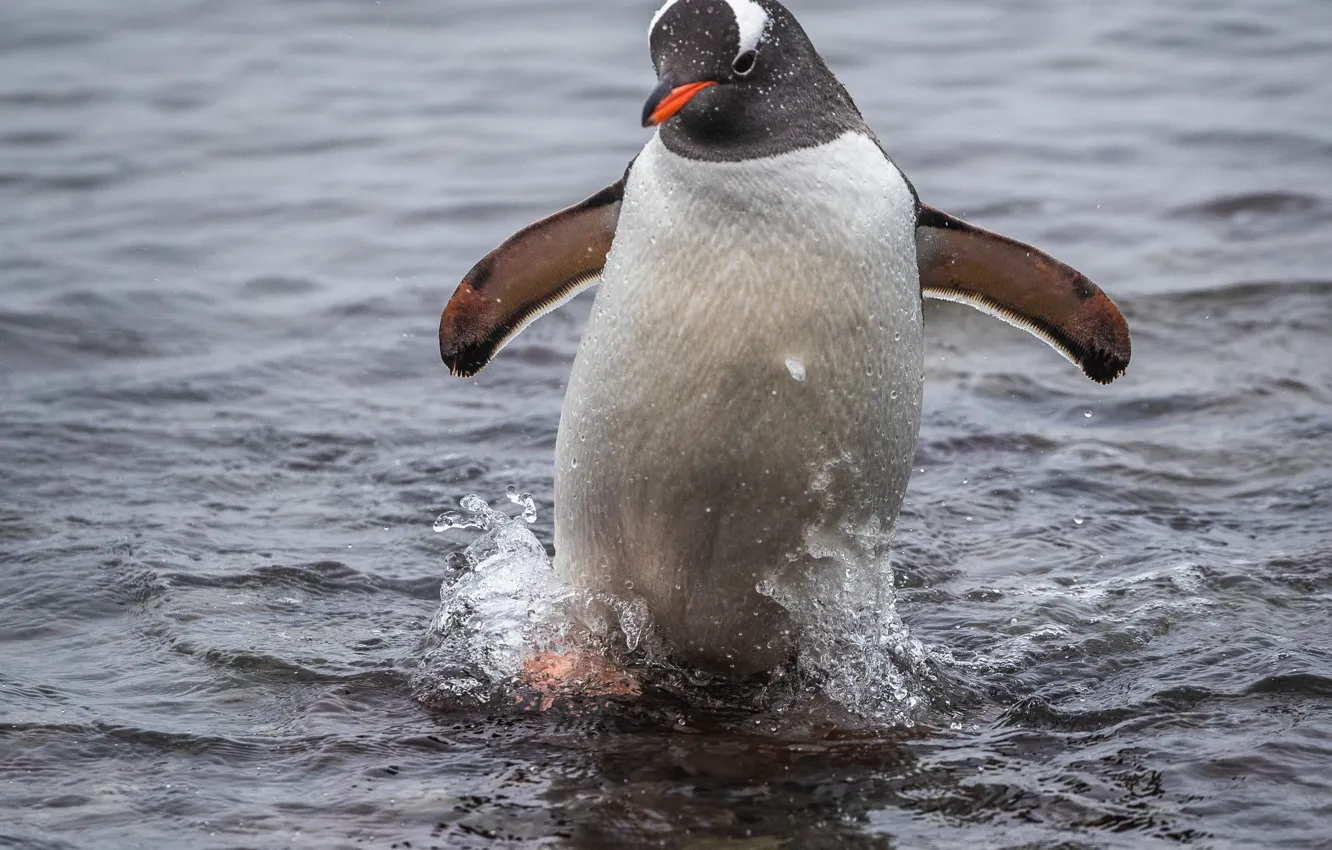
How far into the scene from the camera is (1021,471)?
211 inches

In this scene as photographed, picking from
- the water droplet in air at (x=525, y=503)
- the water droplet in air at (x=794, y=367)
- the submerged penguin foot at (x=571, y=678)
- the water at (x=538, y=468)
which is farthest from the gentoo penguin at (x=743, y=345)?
the water droplet in air at (x=525, y=503)

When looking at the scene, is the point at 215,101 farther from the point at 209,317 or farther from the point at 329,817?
the point at 329,817

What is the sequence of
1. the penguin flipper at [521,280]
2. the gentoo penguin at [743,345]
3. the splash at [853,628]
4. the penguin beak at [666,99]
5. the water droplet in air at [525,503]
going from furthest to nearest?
the water droplet in air at [525,503]
the penguin flipper at [521,280]
the splash at [853,628]
the gentoo penguin at [743,345]
the penguin beak at [666,99]

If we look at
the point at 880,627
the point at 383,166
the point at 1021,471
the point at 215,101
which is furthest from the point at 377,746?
the point at 215,101

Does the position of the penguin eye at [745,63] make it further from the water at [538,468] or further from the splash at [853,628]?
the water at [538,468]

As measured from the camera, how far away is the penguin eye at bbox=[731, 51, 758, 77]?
3.21 metres

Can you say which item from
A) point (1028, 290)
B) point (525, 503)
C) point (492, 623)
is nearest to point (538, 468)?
point (525, 503)

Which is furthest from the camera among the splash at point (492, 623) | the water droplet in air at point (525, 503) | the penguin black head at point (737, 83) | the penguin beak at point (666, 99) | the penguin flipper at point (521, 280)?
the water droplet in air at point (525, 503)

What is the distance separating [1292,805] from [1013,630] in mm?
1018

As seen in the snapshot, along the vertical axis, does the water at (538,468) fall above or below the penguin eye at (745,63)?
below

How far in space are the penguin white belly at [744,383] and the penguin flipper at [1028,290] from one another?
21 centimetres

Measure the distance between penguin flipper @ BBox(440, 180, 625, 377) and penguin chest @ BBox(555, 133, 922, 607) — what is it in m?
0.30

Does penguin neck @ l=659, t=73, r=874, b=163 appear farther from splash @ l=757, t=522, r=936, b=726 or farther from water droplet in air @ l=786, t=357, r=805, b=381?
splash @ l=757, t=522, r=936, b=726

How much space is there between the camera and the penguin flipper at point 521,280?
12.7ft
